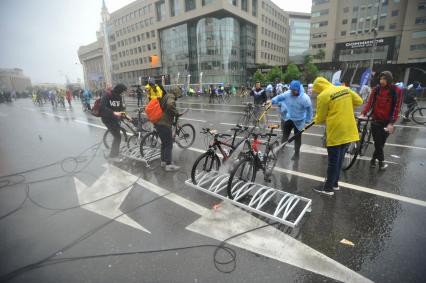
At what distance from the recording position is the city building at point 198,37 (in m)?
55.3

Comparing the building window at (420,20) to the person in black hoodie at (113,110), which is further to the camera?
the building window at (420,20)

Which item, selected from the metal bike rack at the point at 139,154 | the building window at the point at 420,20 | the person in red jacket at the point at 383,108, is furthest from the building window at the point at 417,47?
the metal bike rack at the point at 139,154

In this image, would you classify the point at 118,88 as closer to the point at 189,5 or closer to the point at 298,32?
the point at 189,5

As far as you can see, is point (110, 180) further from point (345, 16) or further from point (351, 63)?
point (345, 16)

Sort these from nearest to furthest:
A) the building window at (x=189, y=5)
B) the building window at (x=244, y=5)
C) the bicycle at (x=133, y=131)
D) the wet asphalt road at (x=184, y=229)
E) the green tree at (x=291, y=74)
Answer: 1. the wet asphalt road at (x=184, y=229)
2. the bicycle at (x=133, y=131)
3. the green tree at (x=291, y=74)
4. the building window at (x=189, y=5)
5. the building window at (x=244, y=5)

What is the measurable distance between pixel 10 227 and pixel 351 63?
2567 inches

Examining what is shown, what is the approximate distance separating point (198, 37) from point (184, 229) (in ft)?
200

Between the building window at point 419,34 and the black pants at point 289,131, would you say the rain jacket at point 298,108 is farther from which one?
the building window at point 419,34

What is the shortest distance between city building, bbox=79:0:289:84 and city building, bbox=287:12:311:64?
2447cm

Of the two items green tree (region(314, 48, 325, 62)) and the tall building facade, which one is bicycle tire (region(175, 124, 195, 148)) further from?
green tree (region(314, 48, 325, 62))

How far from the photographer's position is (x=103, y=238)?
3.17 m

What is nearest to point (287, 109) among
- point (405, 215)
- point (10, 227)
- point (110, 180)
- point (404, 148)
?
point (405, 215)

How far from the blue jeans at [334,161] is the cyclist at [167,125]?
3310 millimetres

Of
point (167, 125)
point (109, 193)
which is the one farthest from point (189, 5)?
point (109, 193)
